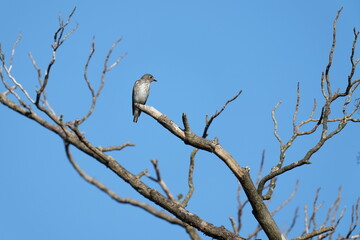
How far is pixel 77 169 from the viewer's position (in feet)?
8.62

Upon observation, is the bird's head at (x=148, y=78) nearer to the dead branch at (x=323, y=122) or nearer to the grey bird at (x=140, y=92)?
the grey bird at (x=140, y=92)

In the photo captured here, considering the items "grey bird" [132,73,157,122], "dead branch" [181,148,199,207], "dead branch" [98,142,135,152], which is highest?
"grey bird" [132,73,157,122]

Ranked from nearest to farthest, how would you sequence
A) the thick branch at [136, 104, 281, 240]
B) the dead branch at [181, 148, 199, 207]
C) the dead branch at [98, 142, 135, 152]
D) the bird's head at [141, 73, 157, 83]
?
the dead branch at [98, 142, 135, 152] → the thick branch at [136, 104, 281, 240] → the dead branch at [181, 148, 199, 207] → the bird's head at [141, 73, 157, 83]

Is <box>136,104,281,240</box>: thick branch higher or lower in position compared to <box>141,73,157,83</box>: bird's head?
lower

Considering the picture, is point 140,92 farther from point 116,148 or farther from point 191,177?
point 116,148

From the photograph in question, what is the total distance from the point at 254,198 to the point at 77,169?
3.11m

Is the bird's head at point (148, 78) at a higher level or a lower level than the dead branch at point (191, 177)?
higher

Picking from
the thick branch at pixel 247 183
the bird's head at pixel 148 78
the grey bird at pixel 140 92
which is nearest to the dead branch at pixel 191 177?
the thick branch at pixel 247 183

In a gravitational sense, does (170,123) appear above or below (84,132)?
above

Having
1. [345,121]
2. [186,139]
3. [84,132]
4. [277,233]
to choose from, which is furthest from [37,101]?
[345,121]

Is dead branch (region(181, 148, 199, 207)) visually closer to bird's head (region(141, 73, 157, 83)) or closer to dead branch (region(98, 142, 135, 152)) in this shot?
dead branch (region(98, 142, 135, 152))

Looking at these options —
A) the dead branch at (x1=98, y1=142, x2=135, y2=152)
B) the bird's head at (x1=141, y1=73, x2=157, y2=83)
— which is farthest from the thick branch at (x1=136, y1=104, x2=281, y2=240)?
the bird's head at (x1=141, y1=73, x2=157, y2=83)

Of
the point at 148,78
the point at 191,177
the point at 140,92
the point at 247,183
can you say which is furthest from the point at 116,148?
the point at 148,78

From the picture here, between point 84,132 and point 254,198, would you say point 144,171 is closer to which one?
A: point 84,132
